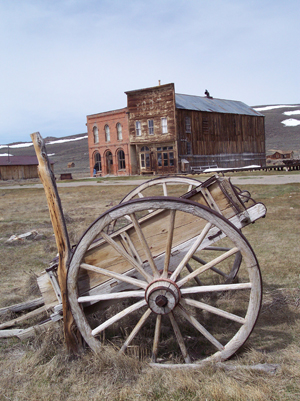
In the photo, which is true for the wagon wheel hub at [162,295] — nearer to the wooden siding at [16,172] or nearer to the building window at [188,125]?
the building window at [188,125]

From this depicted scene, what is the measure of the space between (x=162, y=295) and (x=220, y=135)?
31.2 metres

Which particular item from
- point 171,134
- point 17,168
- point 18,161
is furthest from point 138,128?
point 18,161

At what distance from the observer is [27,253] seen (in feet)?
22.0

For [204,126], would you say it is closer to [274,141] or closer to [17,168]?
[17,168]

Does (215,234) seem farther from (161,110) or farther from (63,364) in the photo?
(161,110)

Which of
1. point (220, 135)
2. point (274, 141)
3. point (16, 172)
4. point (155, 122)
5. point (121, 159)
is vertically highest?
point (155, 122)

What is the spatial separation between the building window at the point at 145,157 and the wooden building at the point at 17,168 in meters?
15.8

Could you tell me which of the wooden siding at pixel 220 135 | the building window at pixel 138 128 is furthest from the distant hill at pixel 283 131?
the building window at pixel 138 128

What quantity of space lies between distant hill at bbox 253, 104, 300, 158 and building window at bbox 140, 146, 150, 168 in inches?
930

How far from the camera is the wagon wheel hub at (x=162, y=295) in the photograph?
2705mm

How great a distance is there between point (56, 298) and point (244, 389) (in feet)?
5.46

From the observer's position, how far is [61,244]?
297 cm

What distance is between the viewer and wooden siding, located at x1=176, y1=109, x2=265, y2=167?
29.9 m

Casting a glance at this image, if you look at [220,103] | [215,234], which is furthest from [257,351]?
[220,103]
